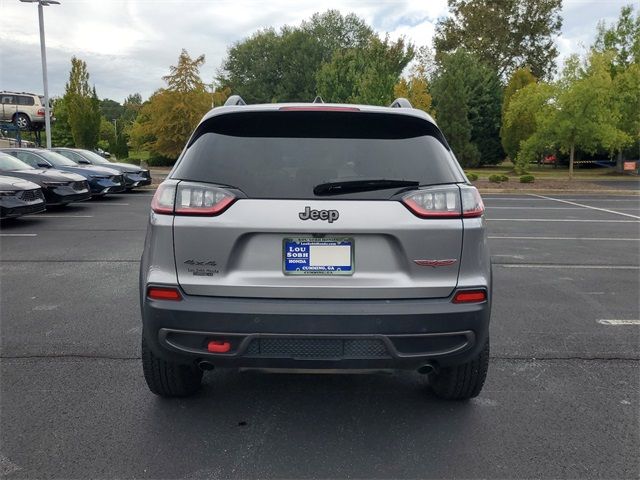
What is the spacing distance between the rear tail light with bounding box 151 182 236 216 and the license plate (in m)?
0.37

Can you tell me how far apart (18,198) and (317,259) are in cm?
1023

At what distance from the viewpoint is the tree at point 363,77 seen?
24.8m

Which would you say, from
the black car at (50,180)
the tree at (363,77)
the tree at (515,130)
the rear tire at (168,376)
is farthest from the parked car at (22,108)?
the rear tire at (168,376)

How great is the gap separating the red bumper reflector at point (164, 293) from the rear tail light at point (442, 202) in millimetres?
1193

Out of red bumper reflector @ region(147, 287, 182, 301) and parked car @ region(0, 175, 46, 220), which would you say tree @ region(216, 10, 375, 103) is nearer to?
parked car @ region(0, 175, 46, 220)

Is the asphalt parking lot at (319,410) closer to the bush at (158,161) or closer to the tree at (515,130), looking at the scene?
the tree at (515,130)

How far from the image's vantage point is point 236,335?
8.44 feet

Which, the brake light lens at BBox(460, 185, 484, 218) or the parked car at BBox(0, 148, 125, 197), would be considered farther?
the parked car at BBox(0, 148, 125, 197)

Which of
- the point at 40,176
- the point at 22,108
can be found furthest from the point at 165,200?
the point at 22,108

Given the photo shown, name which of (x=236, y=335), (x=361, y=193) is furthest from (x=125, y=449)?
(x=361, y=193)

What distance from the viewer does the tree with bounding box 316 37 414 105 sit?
81.2 feet

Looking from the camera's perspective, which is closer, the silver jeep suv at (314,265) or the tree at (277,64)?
the silver jeep suv at (314,265)

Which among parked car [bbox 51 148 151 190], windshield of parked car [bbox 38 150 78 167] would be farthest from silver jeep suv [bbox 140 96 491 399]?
parked car [bbox 51 148 151 190]

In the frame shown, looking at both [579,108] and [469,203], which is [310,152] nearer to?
[469,203]
